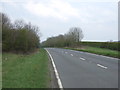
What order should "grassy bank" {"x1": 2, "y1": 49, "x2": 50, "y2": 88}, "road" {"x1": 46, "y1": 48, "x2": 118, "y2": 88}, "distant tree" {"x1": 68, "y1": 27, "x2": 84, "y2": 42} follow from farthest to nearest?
"distant tree" {"x1": 68, "y1": 27, "x2": 84, "y2": 42} < "road" {"x1": 46, "y1": 48, "x2": 118, "y2": 88} < "grassy bank" {"x1": 2, "y1": 49, "x2": 50, "y2": 88}

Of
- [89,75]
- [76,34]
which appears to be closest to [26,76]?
[89,75]

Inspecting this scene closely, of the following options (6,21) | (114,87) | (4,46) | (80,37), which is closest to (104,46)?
(80,37)

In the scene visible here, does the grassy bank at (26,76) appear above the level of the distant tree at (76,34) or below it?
below

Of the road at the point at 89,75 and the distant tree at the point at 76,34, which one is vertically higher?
the distant tree at the point at 76,34

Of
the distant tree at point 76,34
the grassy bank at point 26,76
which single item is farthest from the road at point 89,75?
the distant tree at point 76,34

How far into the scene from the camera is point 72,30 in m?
104

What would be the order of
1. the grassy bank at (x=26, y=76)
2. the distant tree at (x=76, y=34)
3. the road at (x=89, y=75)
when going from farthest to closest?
the distant tree at (x=76, y=34) → the road at (x=89, y=75) → the grassy bank at (x=26, y=76)

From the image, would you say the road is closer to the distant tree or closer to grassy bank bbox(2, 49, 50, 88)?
grassy bank bbox(2, 49, 50, 88)

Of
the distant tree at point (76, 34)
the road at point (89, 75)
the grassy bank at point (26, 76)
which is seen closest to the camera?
the grassy bank at point (26, 76)

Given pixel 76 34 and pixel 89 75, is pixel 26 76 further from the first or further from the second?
pixel 76 34

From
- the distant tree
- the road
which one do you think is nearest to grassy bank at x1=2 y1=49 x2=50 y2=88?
the road

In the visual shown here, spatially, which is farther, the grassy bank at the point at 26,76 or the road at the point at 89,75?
the road at the point at 89,75

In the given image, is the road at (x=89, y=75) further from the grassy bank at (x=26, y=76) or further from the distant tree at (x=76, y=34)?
the distant tree at (x=76, y=34)

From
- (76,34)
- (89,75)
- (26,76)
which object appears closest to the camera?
(26,76)
